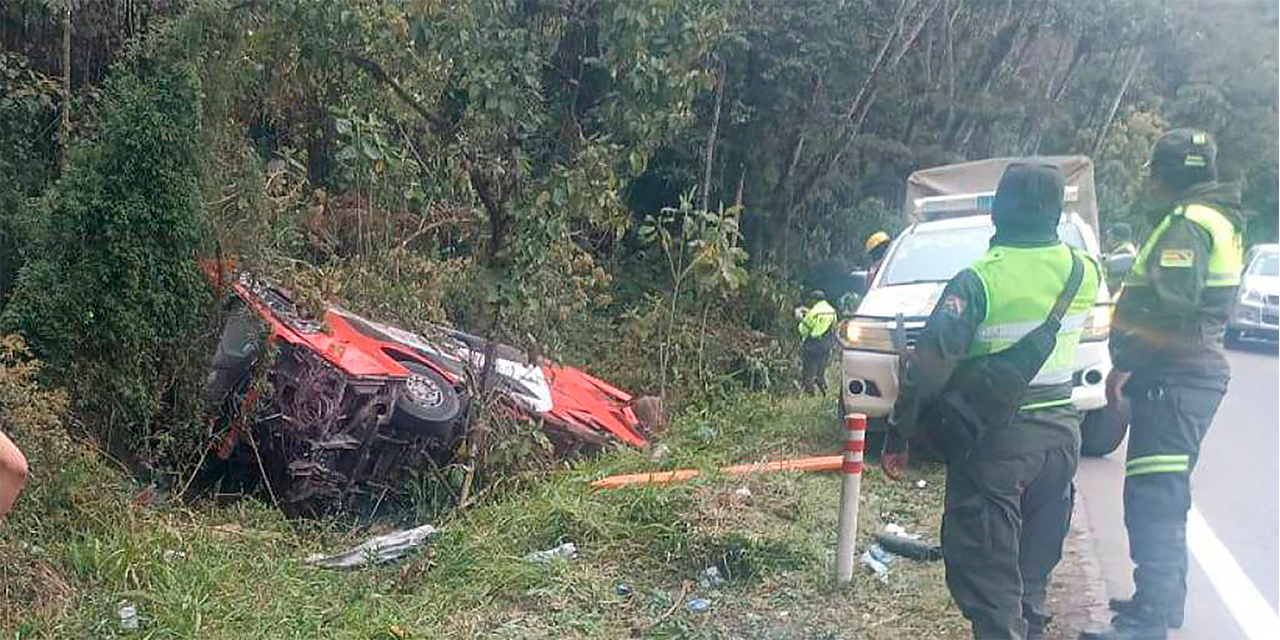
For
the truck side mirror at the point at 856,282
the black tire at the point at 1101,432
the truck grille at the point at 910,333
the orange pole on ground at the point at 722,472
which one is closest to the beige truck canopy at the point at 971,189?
the truck side mirror at the point at 856,282

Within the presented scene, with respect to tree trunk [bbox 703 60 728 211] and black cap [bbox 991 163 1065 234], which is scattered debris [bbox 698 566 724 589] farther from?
tree trunk [bbox 703 60 728 211]

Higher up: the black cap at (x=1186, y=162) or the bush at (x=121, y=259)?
the black cap at (x=1186, y=162)

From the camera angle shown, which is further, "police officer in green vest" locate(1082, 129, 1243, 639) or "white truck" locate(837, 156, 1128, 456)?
"white truck" locate(837, 156, 1128, 456)

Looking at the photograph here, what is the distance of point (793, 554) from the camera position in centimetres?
539

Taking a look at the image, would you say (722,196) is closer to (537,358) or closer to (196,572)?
(537,358)

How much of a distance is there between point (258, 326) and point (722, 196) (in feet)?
27.8

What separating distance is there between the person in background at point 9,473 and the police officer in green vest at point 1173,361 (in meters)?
3.92

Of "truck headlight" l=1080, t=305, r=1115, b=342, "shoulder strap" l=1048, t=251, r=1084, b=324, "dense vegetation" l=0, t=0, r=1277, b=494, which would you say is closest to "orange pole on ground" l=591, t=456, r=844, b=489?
"dense vegetation" l=0, t=0, r=1277, b=494

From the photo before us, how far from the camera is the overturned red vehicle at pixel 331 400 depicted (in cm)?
672

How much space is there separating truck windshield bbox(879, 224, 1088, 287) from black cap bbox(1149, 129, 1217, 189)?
3.38m

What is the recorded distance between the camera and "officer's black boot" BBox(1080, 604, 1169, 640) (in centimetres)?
460

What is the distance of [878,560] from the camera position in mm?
5609

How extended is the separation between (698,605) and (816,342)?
18.4 ft

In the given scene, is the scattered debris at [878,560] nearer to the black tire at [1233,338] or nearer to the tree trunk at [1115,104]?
the black tire at [1233,338]
